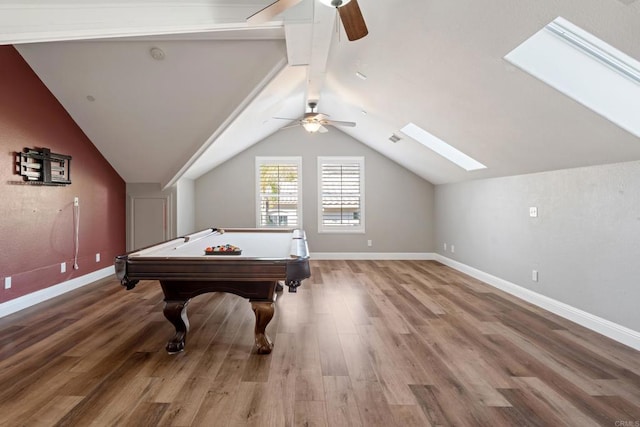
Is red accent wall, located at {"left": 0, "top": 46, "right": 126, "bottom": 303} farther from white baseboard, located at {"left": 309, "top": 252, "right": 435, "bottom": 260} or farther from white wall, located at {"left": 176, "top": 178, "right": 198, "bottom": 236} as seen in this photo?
white baseboard, located at {"left": 309, "top": 252, "right": 435, "bottom": 260}

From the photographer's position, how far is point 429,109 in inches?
160

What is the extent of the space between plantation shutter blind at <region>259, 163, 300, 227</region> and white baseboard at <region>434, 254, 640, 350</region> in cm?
382

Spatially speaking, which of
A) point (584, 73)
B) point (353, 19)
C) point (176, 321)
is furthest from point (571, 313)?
point (176, 321)

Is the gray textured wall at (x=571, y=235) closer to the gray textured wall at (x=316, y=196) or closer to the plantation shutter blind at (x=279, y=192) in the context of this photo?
the gray textured wall at (x=316, y=196)

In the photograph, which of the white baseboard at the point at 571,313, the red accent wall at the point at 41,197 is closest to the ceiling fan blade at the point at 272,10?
the red accent wall at the point at 41,197

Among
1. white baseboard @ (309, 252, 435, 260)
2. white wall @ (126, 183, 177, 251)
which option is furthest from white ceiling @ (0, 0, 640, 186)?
white baseboard @ (309, 252, 435, 260)

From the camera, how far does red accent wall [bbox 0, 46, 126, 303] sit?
12.1ft

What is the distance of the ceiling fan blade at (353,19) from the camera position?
204cm

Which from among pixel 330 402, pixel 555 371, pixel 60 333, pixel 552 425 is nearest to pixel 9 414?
pixel 60 333

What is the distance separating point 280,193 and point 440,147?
11.0ft

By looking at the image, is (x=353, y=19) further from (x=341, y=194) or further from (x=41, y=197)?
(x=341, y=194)

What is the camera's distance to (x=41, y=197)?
416cm

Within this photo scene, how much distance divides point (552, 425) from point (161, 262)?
2.58 m

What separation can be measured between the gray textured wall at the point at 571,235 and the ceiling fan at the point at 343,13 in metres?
2.59
